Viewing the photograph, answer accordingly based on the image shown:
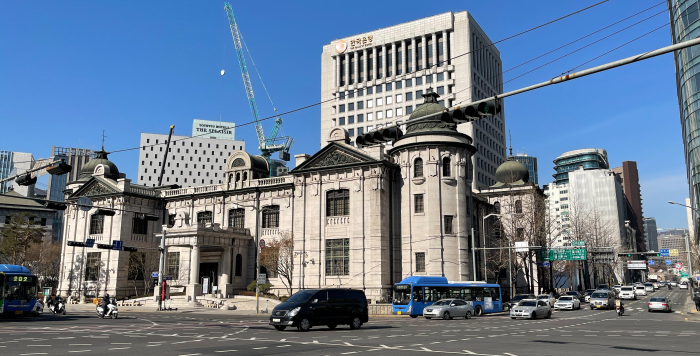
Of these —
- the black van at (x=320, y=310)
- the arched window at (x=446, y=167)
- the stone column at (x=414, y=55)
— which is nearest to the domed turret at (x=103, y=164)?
the arched window at (x=446, y=167)

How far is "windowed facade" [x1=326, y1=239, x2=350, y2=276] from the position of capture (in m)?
54.3

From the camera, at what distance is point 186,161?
193 meters

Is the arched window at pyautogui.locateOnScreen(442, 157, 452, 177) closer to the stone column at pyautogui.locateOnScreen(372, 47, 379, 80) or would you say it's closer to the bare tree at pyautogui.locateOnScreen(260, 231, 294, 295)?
the bare tree at pyautogui.locateOnScreen(260, 231, 294, 295)

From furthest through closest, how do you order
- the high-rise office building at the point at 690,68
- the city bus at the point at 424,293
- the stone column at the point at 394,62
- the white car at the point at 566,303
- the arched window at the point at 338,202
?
the stone column at the point at 394,62
the high-rise office building at the point at 690,68
the arched window at the point at 338,202
the white car at the point at 566,303
the city bus at the point at 424,293

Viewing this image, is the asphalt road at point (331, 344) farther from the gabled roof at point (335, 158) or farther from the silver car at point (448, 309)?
the gabled roof at point (335, 158)

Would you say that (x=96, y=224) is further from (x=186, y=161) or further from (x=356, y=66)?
(x=186, y=161)

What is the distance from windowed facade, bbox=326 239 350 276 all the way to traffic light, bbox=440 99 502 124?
3990 centimetres

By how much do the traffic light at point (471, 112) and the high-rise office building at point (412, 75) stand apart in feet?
290

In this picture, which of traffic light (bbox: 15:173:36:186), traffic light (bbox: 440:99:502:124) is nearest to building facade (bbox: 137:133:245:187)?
traffic light (bbox: 15:173:36:186)

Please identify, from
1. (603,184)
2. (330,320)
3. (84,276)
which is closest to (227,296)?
(84,276)

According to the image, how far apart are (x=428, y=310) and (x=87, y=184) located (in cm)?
5359

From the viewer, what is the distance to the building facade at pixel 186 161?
18725 cm

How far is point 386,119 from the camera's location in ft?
372

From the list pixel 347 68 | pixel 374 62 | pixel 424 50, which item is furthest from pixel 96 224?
pixel 424 50
